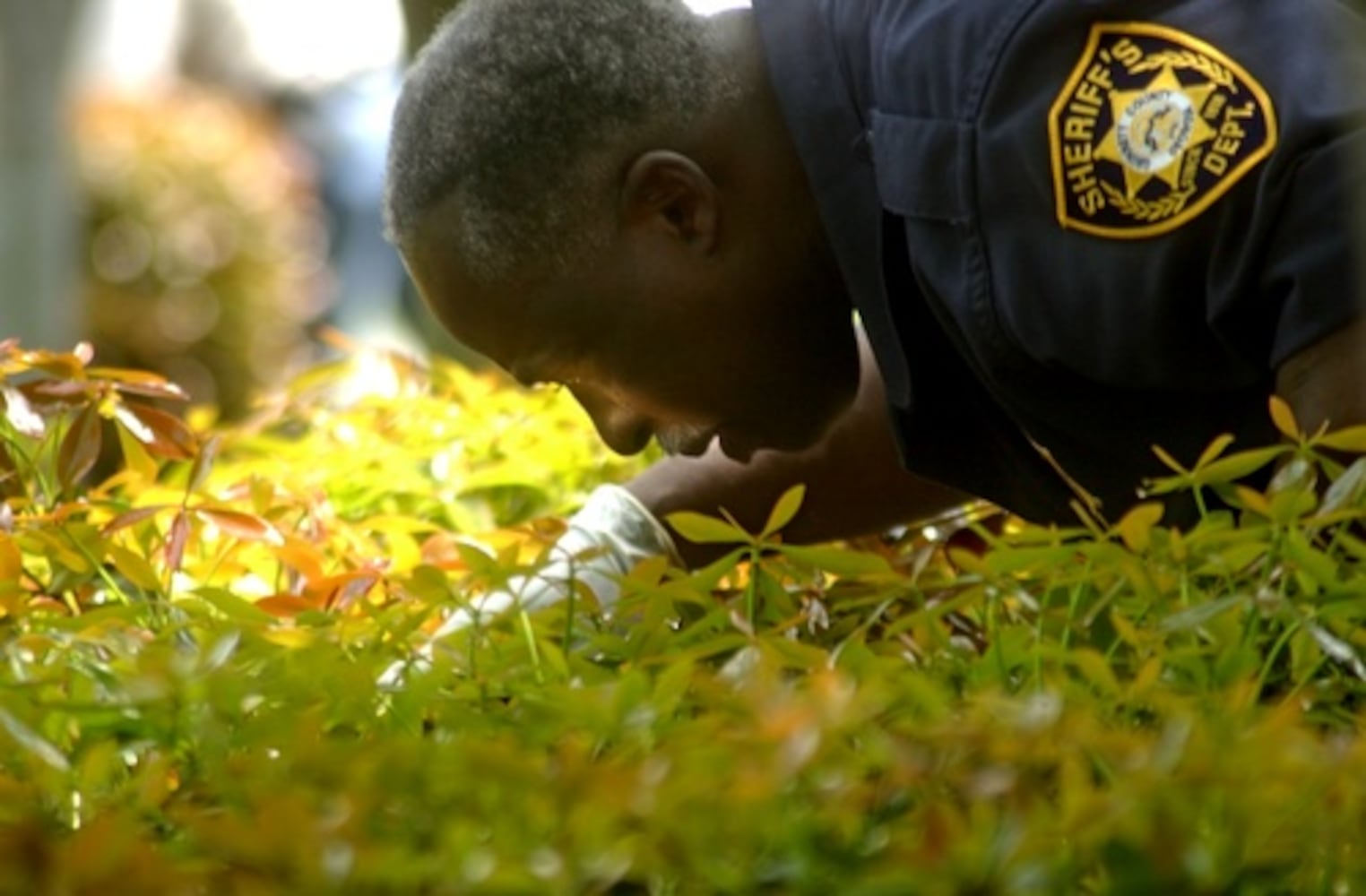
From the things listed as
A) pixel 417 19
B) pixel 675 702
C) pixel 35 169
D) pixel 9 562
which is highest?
pixel 675 702

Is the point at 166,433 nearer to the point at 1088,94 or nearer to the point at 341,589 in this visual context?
the point at 341,589

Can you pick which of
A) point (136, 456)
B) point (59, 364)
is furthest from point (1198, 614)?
point (59, 364)

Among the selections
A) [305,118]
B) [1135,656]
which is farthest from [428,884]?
[305,118]

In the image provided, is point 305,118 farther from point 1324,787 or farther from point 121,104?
point 1324,787

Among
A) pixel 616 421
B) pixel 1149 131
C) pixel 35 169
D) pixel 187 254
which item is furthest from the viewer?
pixel 187 254

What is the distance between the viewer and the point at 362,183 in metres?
11.8

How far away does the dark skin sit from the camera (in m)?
2.24

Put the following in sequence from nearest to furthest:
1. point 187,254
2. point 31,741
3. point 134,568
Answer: point 31,741, point 134,568, point 187,254

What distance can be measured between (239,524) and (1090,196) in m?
0.72

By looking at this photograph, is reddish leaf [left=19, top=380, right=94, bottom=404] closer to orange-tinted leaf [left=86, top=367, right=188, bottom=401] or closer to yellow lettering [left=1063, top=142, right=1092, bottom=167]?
orange-tinted leaf [left=86, top=367, right=188, bottom=401]

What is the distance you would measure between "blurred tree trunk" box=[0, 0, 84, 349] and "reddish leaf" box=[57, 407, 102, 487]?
14.0ft

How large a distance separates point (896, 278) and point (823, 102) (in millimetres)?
170

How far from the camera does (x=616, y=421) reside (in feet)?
7.84

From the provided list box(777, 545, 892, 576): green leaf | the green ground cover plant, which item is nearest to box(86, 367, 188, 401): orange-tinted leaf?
the green ground cover plant
